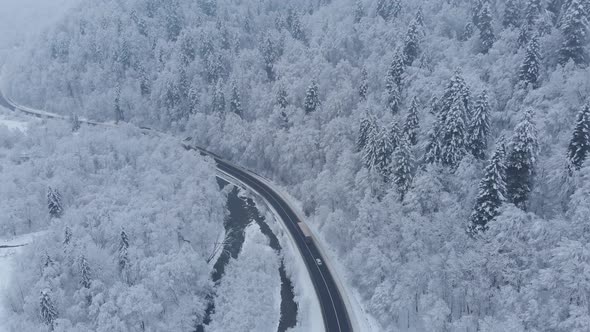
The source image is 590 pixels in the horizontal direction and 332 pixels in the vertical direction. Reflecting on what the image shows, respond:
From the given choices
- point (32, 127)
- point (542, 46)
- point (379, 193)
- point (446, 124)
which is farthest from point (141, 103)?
point (542, 46)

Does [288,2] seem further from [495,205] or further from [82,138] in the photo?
[495,205]

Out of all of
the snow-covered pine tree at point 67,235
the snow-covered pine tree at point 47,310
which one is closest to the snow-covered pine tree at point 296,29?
the snow-covered pine tree at point 67,235

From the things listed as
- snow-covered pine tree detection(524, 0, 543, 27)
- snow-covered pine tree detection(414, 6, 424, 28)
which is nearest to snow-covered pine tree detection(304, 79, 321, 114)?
snow-covered pine tree detection(414, 6, 424, 28)

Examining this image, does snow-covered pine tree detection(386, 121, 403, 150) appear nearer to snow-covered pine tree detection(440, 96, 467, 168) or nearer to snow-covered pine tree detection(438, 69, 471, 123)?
snow-covered pine tree detection(438, 69, 471, 123)

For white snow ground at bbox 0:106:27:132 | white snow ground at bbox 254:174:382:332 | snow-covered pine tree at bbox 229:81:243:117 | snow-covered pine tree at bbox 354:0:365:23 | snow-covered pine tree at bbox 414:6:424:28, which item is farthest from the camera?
white snow ground at bbox 0:106:27:132

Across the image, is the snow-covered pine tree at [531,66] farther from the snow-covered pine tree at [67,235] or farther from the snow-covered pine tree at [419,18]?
the snow-covered pine tree at [67,235]

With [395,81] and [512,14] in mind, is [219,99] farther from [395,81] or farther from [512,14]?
[512,14]
